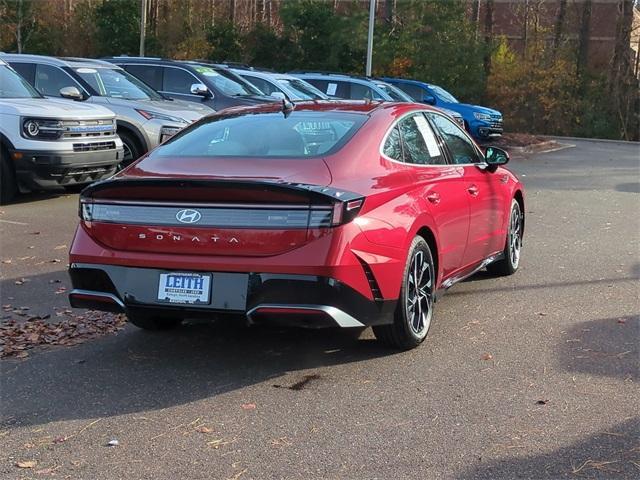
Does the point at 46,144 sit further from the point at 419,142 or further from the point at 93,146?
the point at 419,142

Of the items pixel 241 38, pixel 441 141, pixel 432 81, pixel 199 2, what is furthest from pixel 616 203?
pixel 199 2

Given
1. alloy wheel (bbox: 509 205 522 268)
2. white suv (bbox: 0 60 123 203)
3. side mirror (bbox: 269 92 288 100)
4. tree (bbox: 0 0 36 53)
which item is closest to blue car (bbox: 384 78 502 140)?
side mirror (bbox: 269 92 288 100)

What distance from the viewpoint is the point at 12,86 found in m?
11.4

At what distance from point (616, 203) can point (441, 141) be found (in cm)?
769

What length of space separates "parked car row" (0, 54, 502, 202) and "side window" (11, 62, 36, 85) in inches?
0.6

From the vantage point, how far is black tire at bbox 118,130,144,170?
1254 centimetres

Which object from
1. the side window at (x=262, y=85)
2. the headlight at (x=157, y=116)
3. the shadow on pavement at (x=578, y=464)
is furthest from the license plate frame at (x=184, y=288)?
the side window at (x=262, y=85)

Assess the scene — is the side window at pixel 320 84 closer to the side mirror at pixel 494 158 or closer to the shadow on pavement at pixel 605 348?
the side mirror at pixel 494 158

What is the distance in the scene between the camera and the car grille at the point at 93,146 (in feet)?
35.3

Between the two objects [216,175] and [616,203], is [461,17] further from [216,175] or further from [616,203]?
[216,175]

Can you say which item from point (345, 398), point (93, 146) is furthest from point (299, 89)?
point (345, 398)

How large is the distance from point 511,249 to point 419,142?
2.14 meters

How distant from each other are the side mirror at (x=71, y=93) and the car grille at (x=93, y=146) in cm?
127

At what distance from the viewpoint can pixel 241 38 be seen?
39.5 metres
